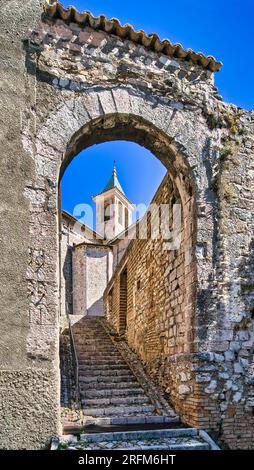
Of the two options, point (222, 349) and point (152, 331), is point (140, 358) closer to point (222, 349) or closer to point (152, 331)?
point (152, 331)

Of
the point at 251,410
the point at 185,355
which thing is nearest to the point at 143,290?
the point at 185,355

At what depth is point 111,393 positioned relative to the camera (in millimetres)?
6895

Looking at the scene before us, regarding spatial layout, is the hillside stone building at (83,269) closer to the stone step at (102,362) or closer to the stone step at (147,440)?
the stone step at (102,362)

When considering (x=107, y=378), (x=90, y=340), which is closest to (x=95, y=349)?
(x=90, y=340)

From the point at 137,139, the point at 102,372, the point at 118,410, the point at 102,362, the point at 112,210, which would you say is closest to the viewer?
the point at 118,410

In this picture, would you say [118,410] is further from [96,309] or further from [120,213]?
[120,213]

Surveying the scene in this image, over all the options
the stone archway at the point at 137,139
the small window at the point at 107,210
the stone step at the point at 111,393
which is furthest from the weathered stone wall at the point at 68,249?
the stone archway at the point at 137,139

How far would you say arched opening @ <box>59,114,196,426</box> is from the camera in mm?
5863

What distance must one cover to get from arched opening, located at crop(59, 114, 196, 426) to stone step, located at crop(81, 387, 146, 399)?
48cm

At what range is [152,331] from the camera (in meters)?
8.19

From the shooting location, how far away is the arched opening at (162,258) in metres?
5.86

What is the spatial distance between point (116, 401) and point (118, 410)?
35 centimetres

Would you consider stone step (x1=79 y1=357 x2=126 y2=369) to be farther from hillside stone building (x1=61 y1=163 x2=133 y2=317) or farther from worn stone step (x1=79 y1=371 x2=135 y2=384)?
hillside stone building (x1=61 y1=163 x2=133 y2=317)

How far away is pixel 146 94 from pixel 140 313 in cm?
548
